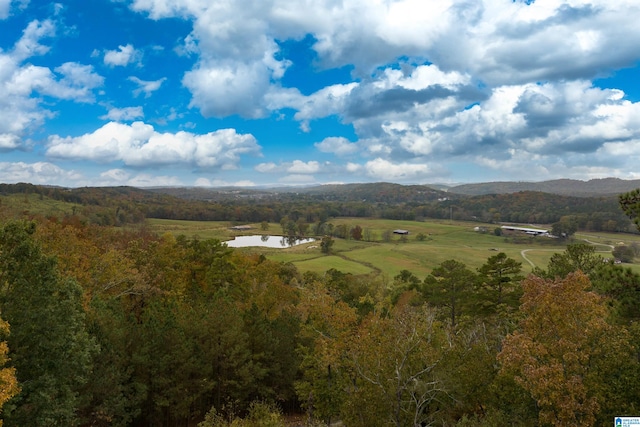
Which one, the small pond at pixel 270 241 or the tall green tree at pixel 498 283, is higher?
the tall green tree at pixel 498 283

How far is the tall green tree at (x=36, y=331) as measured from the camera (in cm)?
1627

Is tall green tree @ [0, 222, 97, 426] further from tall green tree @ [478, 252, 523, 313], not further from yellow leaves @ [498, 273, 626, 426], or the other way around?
tall green tree @ [478, 252, 523, 313]

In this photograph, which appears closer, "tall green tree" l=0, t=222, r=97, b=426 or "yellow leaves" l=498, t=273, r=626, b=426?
"yellow leaves" l=498, t=273, r=626, b=426

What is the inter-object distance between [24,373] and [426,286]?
37.8 metres

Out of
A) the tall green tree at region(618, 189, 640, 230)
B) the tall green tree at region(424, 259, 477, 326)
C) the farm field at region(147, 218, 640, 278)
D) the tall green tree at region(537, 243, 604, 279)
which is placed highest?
the tall green tree at region(618, 189, 640, 230)

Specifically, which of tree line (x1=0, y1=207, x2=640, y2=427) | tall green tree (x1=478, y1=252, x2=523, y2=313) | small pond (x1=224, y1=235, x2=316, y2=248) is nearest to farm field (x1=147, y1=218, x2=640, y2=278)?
small pond (x1=224, y1=235, x2=316, y2=248)

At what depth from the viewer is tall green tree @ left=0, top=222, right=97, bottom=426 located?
53.4ft

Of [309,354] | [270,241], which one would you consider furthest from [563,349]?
[270,241]

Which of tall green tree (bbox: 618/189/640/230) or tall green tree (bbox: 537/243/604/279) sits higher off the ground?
tall green tree (bbox: 618/189/640/230)

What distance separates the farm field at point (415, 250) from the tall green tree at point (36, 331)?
69.7 metres

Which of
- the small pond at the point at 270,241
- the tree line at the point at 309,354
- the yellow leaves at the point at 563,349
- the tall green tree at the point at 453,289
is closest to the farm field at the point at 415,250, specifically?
the small pond at the point at 270,241

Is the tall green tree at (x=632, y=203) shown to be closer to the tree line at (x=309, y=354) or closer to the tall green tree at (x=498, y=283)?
the tree line at (x=309, y=354)

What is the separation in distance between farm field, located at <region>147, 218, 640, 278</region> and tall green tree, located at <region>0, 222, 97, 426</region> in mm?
69702

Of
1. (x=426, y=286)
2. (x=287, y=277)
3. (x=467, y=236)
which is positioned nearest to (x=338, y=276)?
(x=287, y=277)
